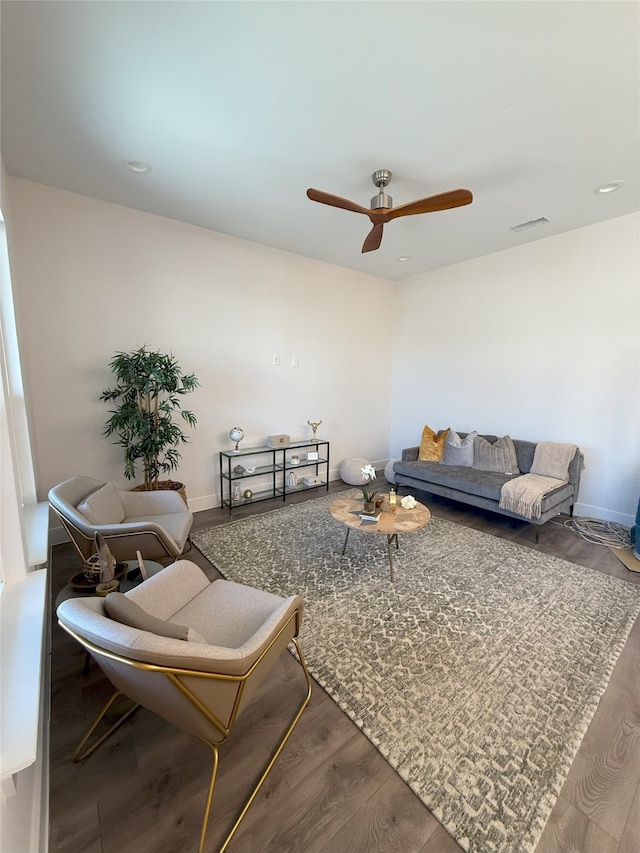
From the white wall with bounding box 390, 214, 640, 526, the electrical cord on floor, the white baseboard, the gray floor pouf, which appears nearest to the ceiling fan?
the white wall with bounding box 390, 214, 640, 526

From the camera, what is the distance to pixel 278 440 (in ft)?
13.9

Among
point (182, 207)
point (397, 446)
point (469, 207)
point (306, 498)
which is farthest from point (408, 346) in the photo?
point (182, 207)

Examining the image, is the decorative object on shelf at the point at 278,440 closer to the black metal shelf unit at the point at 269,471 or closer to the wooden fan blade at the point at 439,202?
the black metal shelf unit at the point at 269,471

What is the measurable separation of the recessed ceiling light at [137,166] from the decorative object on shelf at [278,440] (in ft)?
8.87

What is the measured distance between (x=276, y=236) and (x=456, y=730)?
417cm

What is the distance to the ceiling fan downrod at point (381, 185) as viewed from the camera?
254 cm

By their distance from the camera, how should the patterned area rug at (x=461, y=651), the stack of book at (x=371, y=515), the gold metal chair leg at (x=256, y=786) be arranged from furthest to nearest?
the stack of book at (x=371, y=515) → the patterned area rug at (x=461, y=651) → the gold metal chair leg at (x=256, y=786)

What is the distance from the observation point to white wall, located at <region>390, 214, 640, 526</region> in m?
3.42

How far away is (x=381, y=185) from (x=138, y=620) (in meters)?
3.03

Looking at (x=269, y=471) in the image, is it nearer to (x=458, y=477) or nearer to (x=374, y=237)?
(x=458, y=477)

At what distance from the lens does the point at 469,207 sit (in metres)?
3.10

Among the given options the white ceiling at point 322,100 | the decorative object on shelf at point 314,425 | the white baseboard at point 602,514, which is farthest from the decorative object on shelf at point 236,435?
the white baseboard at point 602,514

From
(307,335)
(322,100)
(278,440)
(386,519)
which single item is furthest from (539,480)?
(322,100)

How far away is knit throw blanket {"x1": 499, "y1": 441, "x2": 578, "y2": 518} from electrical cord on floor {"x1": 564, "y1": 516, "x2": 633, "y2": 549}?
1.62 feet
